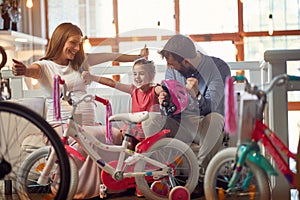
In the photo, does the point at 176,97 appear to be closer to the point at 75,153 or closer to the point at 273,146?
the point at 75,153

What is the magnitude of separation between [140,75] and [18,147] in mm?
633

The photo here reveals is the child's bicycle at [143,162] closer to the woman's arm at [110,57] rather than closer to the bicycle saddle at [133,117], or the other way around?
the bicycle saddle at [133,117]

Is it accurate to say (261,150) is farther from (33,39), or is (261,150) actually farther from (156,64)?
(33,39)

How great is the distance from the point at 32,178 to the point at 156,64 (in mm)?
663

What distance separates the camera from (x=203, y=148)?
7.66ft

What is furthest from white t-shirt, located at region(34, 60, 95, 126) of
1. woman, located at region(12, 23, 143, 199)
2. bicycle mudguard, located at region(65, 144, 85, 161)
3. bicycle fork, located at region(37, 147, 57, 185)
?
bicycle fork, located at region(37, 147, 57, 185)

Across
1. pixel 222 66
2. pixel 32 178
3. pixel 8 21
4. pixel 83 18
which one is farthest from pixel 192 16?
pixel 32 178

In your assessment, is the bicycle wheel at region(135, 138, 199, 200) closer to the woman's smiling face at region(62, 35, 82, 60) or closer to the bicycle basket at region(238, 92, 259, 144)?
the woman's smiling face at region(62, 35, 82, 60)

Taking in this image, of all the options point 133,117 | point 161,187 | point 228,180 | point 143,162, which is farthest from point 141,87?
point 228,180

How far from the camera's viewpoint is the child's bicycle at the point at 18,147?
181 centimetres

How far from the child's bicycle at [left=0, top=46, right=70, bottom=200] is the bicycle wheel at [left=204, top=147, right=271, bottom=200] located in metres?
0.46

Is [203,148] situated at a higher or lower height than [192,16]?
lower

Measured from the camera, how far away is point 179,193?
237cm

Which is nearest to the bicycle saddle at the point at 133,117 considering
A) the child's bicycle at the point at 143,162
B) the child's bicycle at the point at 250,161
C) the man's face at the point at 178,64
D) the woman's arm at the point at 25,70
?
the child's bicycle at the point at 143,162
